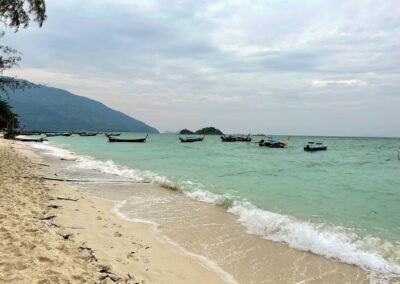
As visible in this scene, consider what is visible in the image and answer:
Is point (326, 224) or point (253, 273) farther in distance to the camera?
point (326, 224)

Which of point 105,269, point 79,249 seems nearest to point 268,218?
point 105,269

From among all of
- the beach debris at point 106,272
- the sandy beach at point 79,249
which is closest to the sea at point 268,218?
the sandy beach at point 79,249

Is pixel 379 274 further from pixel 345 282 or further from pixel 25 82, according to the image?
pixel 25 82

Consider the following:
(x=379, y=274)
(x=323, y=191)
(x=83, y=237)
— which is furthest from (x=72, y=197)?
(x=323, y=191)

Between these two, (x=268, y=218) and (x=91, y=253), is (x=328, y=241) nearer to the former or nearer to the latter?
(x=268, y=218)

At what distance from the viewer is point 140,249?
4.70 m

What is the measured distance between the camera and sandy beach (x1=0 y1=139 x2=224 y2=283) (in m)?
3.08

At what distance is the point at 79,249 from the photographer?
3.92 metres

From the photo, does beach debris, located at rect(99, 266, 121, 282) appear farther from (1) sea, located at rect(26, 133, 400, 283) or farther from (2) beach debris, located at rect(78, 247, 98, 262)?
(1) sea, located at rect(26, 133, 400, 283)

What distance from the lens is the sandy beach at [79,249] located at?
3.08 m

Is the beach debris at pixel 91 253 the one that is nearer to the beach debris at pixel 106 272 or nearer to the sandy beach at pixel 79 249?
the sandy beach at pixel 79 249

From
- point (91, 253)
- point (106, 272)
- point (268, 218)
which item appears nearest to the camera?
point (106, 272)

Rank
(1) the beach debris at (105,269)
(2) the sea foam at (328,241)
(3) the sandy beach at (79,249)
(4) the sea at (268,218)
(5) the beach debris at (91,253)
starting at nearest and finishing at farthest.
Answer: (3) the sandy beach at (79,249)
(1) the beach debris at (105,269)
(5) the beach debris at (91,253)
(2) the sea foam at (328,241)
(4) the sea at (268,218)

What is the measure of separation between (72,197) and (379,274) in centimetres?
867
